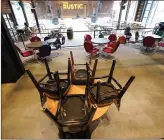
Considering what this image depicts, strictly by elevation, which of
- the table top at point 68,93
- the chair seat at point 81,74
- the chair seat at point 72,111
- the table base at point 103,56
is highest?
the chair seat at point 72,111

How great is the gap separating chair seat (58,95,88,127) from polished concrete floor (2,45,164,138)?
744 millimetres

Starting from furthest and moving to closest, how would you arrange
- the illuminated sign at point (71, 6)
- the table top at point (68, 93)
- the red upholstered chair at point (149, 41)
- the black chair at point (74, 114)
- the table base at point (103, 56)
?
the illuminated sign at point (71, 6) < the table base at point (103, 56) < the red upholstered chair at point (149, 41) < the table top at point (68, 93) < the black chair at point (74, 114)

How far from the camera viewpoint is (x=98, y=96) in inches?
63.2

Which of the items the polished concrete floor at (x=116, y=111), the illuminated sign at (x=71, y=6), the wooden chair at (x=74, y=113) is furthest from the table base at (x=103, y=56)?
the illuminated sign at (x=71, y=6)

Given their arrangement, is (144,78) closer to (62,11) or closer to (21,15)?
(21,15)

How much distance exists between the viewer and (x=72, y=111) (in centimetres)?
150

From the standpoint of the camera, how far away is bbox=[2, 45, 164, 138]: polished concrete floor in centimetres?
199

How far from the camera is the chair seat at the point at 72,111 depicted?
1.33 m

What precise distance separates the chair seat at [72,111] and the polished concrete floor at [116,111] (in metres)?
0.74

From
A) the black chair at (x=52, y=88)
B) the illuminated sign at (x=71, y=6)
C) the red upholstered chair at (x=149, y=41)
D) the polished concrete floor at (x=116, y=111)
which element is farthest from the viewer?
the illuminated sign at (x=71, y=6)

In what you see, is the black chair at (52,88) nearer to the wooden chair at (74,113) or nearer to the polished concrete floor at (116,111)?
the wooden chair at (74,113)

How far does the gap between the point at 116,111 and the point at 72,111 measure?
1227mm

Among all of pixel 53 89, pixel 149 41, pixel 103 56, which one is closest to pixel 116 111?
pixel 53 89

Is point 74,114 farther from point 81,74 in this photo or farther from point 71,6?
point 71,6
